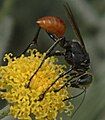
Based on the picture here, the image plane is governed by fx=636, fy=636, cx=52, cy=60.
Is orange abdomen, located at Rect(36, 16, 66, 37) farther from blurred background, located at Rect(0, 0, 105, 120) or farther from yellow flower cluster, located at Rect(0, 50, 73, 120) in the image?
blurred background, located at Rect(0, 0, 105, 120)

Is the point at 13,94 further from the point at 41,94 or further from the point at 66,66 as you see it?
the point at 66,66

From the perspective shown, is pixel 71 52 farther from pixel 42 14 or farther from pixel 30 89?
pixel 42 14

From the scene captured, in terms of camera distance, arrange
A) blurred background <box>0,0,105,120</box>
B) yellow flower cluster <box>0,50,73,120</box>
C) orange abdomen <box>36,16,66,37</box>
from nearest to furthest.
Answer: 1. yellow flower cluster <box>0,50,73,120</box>
2. orange abdomen <box>36,16,66,37</box>
3. blurred background <box>0,0,105,120</box>

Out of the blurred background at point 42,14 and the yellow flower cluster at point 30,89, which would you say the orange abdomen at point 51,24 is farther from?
the blurred background at point 42,14

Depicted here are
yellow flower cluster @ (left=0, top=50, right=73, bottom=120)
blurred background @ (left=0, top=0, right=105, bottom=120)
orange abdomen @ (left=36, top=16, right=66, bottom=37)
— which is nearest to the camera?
yellow flower cluster @ (left=0, top=50, right=73, bottom=120)

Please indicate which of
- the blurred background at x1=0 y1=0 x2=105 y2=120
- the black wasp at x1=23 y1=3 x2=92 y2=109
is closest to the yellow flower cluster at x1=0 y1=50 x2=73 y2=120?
the black wasp at x1=23 y1=3 x2=92 y2=109

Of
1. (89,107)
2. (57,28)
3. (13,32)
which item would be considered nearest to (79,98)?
(89,107)
